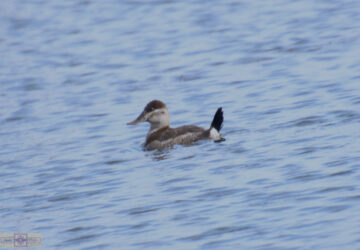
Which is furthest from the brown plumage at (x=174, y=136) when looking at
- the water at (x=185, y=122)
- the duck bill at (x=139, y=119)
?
the duck bill at (x=139, y=119)

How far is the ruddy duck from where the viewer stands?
12266 mm

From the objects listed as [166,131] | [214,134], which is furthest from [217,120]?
[166,131]

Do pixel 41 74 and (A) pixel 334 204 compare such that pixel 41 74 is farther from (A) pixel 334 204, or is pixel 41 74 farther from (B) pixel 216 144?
(A) pixel 334 204

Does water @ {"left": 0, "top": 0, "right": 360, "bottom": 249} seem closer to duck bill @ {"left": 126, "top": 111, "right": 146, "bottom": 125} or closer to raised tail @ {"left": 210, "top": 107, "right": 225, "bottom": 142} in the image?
raised tail @ {"left": 210, "top": 107, "right": 225, "bottom": 142}

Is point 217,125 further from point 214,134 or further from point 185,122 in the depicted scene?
point 185,122

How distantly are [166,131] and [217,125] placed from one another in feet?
3.22

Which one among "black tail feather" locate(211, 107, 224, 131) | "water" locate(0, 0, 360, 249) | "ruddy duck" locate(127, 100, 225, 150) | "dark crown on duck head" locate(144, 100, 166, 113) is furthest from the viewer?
"dark crown on duck head" locate(144, 100, 166, 113)

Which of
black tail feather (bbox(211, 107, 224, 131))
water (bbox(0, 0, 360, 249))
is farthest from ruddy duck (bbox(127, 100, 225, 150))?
water (bbox(0, 0, 360, 249))

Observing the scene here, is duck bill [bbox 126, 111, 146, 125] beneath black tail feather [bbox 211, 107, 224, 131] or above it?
beneath

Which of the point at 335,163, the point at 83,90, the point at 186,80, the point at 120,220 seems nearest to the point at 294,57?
the point at 186,80

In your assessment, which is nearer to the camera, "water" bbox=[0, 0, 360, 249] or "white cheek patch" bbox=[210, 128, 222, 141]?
"water" bbox=[0, 0, 360, 249]

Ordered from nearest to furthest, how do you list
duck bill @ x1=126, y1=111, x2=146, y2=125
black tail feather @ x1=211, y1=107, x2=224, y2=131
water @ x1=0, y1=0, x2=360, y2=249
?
water @ x1=0, y1=0, x2=360, y2=249 → black tail feather @ x1=211, y1=107, x2=224, y2=131 → duck bill @ x1=126, y1=111, x2=146, y2=125

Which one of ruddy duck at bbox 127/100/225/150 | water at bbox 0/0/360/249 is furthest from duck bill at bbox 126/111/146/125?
Result: water at bbox 0/0/360/249

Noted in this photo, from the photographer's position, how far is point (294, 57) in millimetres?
17359
